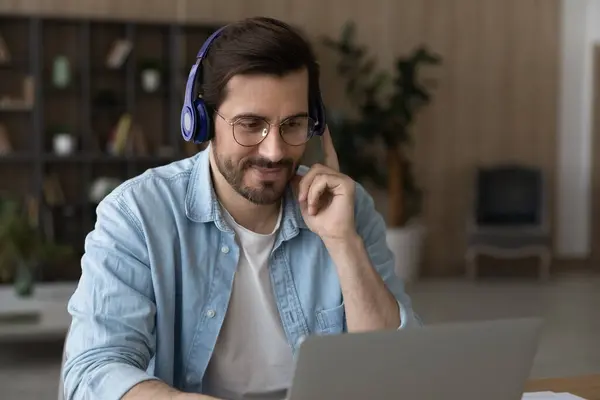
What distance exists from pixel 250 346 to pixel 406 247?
658cm

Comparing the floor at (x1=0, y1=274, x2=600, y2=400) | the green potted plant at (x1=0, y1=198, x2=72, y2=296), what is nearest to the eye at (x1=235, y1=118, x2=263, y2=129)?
the floor at (x1=0, y1=274, x2=600, y2=400)

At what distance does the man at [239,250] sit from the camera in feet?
4.88

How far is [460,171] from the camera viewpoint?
880 centimetres

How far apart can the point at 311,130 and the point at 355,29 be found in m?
7.06

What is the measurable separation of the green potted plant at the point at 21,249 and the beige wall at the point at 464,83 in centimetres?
380

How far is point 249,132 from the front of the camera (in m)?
1.52

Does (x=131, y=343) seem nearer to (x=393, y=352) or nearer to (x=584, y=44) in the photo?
(x=393, y=352)

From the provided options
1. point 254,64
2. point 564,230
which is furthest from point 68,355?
point 564,230

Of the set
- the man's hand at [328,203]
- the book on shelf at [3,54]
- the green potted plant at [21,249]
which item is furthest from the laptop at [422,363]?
the book on shelf at [3,54]

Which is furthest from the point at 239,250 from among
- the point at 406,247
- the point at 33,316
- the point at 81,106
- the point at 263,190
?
the point at 406,247

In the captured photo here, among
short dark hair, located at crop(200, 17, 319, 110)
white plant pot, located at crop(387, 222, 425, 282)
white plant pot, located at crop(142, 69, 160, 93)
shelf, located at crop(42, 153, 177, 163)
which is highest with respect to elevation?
white plant pot, located at crop(142, 69, 160, 93)

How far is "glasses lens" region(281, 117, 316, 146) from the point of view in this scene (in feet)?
5.00

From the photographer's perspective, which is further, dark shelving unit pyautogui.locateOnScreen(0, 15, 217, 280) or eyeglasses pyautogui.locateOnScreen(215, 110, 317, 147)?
dark shelving unit pyautogui.locateOnScreen(0, 15, 217, 280)

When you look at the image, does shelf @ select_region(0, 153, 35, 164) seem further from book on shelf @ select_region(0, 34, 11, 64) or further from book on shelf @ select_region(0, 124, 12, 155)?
book on shelf @ select_region(0, 34, 11, 64)
